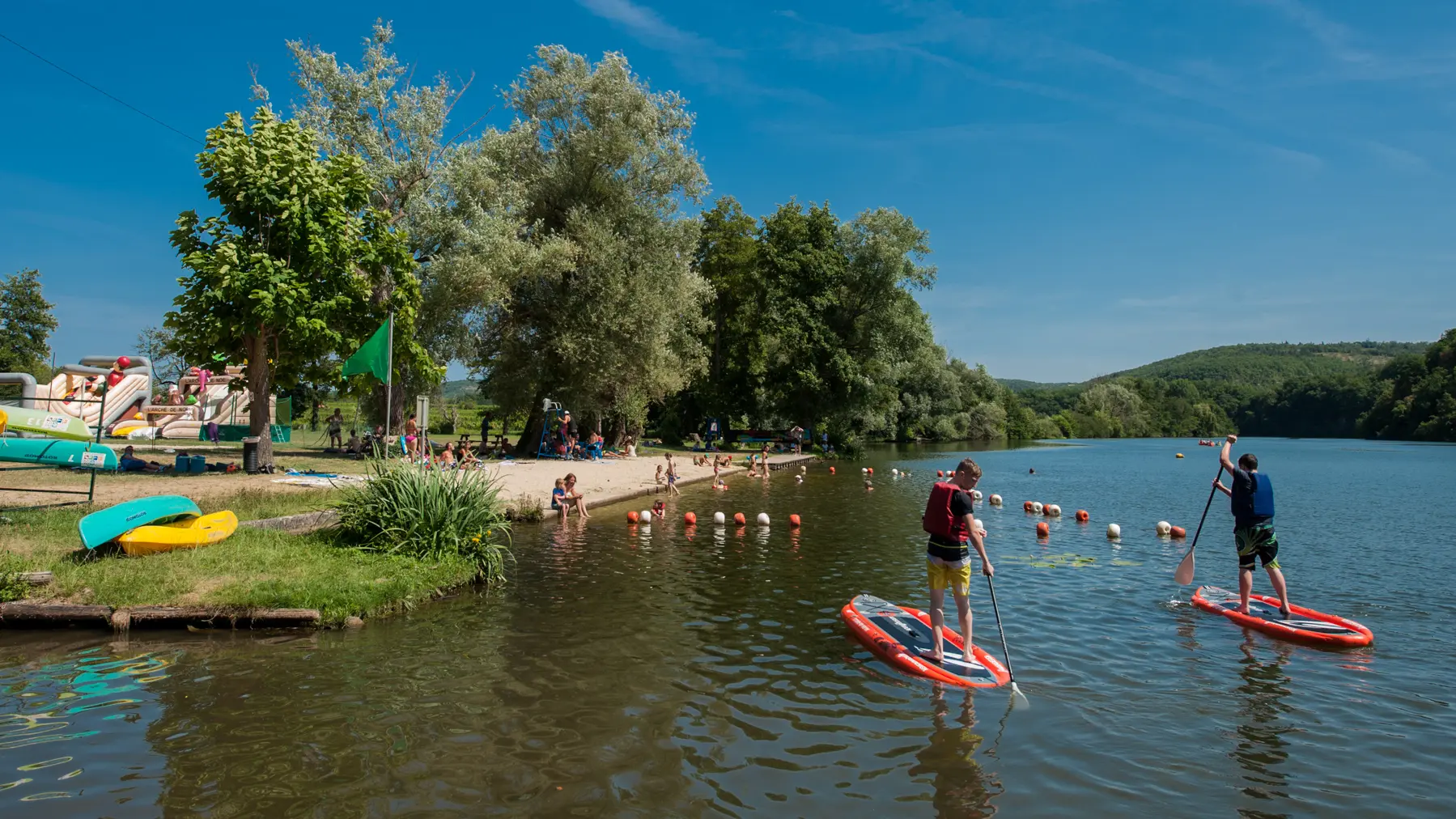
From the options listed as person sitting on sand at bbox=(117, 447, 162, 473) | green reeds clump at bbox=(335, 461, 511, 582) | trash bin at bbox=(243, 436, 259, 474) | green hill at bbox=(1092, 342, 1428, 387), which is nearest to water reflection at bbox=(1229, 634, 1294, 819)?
green reeds clump at bbox=(335, 461, 511, 582)

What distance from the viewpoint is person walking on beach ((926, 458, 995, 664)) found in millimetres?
7957

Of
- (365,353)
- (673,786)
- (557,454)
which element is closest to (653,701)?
(673,786)

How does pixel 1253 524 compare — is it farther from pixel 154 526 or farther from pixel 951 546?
pixel 154 526

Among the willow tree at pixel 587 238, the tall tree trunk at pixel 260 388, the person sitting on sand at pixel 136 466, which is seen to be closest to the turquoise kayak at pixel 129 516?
the tall tree trunk at pixel 260 388

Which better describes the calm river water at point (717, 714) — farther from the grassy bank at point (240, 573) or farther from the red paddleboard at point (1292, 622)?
the grassy bank at point (240, 573)

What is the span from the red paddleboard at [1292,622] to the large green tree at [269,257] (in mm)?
16438

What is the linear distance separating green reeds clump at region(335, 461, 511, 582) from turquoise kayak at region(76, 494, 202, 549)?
195 centimetres

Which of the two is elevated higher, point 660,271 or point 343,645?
point 660,271

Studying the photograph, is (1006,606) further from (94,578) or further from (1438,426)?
(1438,426)

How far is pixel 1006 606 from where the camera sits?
1145cm

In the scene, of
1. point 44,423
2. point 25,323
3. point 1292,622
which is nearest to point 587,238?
point 44,423

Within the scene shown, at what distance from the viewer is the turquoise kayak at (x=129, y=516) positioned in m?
9.64

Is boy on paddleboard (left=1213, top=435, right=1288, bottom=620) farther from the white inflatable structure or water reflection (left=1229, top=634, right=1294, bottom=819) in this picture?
the white inflatable structure

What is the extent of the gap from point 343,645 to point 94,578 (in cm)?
318
